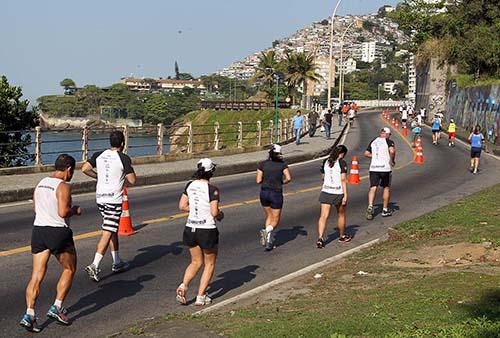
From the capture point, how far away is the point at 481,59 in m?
56.2

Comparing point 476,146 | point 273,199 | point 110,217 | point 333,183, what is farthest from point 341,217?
point 476,146

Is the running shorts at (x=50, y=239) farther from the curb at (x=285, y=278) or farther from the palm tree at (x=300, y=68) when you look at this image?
the palm tree at (x=300, y=68)

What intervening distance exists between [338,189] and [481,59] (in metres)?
47.6

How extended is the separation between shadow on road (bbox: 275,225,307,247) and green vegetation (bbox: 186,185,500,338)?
1750 millimetres

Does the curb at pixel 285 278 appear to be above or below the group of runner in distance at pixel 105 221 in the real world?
below

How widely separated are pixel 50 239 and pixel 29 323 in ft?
2.82

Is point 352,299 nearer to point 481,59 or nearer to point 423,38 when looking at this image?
point 481,59

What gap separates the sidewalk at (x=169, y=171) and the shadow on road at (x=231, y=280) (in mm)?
8319

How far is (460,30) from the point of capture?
6712cm

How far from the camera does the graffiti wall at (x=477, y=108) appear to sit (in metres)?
43.5

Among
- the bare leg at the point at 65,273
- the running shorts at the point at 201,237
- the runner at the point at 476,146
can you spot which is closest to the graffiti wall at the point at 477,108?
the runner at the point at 476,146

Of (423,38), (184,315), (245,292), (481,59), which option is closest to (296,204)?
(245,292)

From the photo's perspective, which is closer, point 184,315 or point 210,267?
point 184,315

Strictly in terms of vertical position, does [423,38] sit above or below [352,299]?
above
